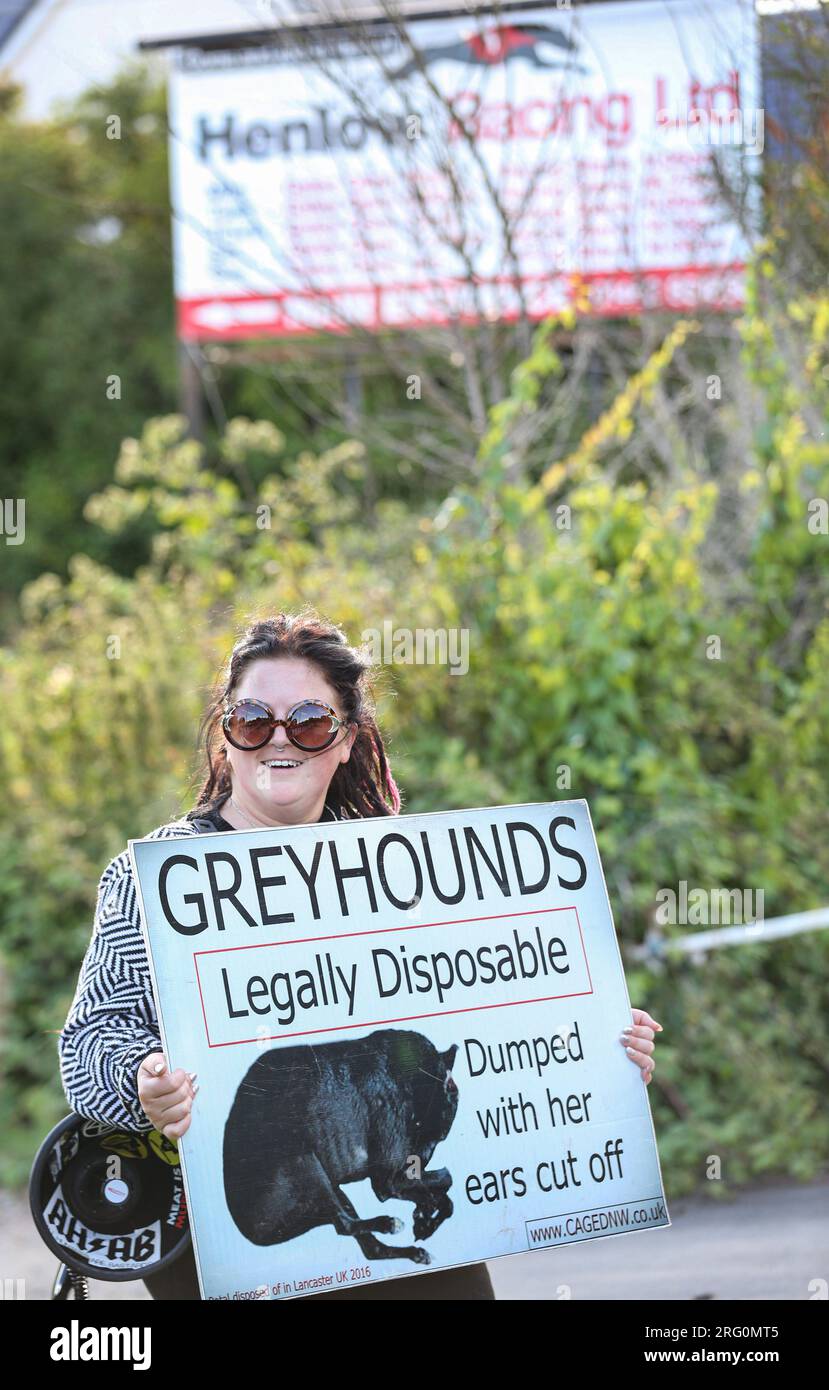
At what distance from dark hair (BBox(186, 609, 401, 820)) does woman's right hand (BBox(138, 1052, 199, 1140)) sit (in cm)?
53

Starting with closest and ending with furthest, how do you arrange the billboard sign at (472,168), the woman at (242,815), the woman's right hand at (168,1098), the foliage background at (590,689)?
the woman's right hand at (168,1098), the woman at (242,815), the foliage background at (590,689), the billboard sign at (472,168)

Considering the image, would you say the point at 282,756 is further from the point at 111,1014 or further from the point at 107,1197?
the point at 107,1197

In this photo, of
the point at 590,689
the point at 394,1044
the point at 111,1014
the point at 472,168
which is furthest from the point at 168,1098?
the point at 472,168

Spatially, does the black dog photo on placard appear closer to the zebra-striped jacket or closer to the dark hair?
the zebra-striped jacket

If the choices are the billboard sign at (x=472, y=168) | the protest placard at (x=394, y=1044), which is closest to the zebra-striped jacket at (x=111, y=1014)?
the protest placard at (x=394, y=1044)

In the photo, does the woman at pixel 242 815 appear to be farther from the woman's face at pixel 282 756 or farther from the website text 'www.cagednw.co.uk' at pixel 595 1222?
the website text 'www.cagednw.co.uk' at pixel 595 1222

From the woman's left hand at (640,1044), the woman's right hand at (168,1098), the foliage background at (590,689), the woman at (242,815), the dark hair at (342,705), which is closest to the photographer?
the woman's right hand at (168,1098)

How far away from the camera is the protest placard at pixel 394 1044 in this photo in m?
2.35

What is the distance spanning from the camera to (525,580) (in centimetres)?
575

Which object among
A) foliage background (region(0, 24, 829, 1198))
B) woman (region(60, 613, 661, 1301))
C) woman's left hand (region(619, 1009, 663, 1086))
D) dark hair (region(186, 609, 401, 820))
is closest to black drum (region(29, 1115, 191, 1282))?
woman (region(60, 613, 661, 1301))

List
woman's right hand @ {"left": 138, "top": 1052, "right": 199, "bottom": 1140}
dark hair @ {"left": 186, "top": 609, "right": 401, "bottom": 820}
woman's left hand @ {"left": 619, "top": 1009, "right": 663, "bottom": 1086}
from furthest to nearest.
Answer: dark hair @ {"left": 186, "top": 609, "right": 401, "bottom": 820}
woman's left hand @ {"left": 619, "top": 1009, "right": 663, "bottom": 1086}
woman's right hand @ {"left": 138, "top": 1052, "right": 199, "bottom": 1140}

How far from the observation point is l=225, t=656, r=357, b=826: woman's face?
2635 millimetres

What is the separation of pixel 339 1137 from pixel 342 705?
0.77 m
